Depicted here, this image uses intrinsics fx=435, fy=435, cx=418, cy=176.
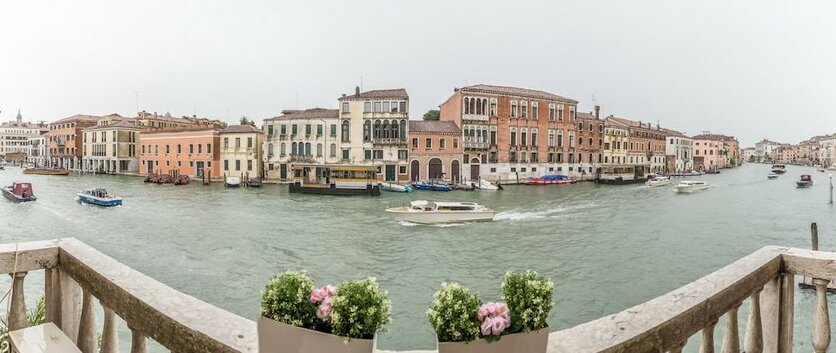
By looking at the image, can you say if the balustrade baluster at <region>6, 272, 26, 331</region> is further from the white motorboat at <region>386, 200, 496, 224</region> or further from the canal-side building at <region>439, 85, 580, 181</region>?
the canal-side building at <region>439, 85, 580, 181</region>

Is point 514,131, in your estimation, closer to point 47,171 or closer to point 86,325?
point 47,171

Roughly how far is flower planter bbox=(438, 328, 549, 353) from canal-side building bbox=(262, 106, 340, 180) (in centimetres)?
2929

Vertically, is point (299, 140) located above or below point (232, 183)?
above

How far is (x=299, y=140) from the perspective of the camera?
98.4 feet

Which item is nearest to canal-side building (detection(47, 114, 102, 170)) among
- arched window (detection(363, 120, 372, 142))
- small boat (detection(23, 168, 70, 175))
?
small boat (detection(23, 168, 70, 175))

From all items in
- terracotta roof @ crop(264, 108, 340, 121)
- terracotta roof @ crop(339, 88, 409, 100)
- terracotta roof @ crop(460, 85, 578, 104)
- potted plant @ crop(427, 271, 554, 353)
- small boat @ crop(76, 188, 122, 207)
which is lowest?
small boat @ crop(76, 188, 122, 207)

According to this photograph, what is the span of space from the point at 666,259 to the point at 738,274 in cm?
1149

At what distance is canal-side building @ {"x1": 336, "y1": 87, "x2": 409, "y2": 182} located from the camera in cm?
2950

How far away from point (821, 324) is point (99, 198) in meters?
21.7

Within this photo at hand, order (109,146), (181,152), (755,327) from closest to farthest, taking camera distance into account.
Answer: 1. (755,327)
2. (109,146)
3. (181,152)

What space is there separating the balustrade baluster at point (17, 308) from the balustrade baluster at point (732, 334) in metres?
2.44

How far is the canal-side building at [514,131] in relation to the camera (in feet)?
108

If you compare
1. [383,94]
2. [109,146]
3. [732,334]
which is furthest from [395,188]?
[732,334]

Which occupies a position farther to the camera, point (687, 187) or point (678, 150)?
point (678, 150)
